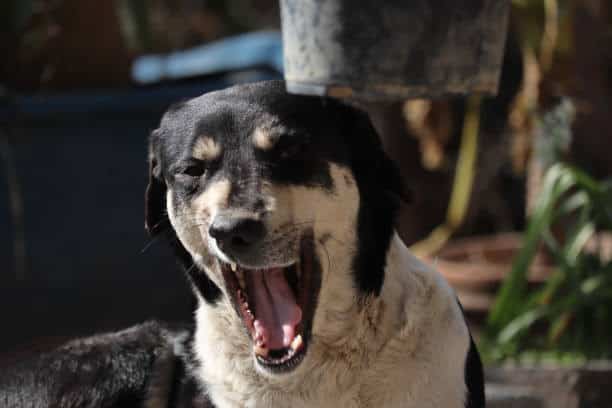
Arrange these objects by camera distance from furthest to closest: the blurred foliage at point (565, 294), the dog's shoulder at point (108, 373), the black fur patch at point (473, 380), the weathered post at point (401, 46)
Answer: the blurred foliage at point (565, 294)
the dog's shoulder at point (108, 373)
the black fur patch at point (473, 380)
the weathered post at point (401, 46)

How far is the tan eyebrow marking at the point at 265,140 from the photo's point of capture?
263cm

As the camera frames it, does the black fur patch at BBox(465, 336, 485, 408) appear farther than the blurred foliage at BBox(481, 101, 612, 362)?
No

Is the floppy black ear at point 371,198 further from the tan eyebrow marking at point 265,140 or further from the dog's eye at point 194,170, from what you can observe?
the dog's eye at point 194,170

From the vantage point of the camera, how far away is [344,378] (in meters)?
2.76

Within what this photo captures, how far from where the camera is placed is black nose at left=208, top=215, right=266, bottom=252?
2.50 metres

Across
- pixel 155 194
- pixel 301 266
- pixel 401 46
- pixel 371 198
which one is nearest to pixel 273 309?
pixel 301 266

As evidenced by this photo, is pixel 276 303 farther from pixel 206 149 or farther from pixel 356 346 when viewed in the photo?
pixel 206 149

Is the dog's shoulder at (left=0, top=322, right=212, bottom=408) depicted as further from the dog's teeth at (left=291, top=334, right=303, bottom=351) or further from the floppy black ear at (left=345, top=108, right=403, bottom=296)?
the floppy black ear at (left=345, top=108, right=403, bottom=296)

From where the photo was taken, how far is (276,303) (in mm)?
2709

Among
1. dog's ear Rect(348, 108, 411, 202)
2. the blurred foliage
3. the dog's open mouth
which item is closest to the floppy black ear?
dog's ear Rect(348, 108, 411, 202)

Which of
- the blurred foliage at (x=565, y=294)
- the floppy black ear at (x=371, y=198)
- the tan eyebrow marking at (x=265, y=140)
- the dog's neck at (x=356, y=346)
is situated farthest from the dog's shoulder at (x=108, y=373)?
the blurred foliage at (x=565, y=294)

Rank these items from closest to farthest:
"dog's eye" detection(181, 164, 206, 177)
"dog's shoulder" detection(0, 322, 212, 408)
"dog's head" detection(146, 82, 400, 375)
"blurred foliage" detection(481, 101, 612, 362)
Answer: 1. "dog's head" detection(146, 82, 400, 375)
2. "dog's eye" detection(181, 164, 206, 177)
3. "dog's shoulder" detection(0, 322, 212, 408)
4. "blurred foliage" detection(481, 101, 612, 362)

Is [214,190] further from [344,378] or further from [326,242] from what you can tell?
[344,378]

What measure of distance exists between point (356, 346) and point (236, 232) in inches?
18.1
